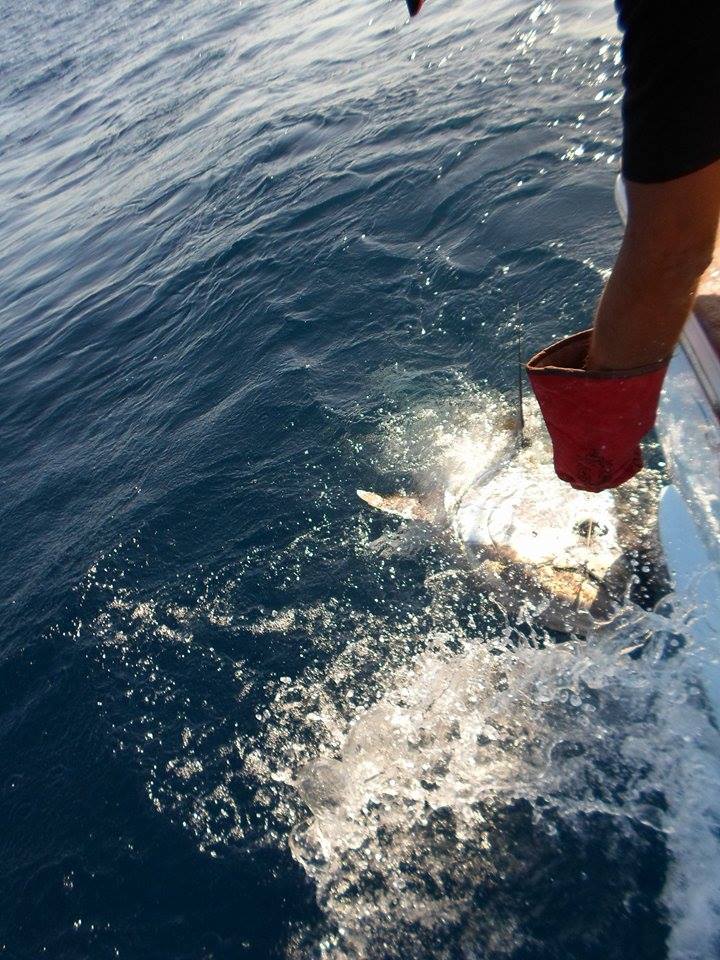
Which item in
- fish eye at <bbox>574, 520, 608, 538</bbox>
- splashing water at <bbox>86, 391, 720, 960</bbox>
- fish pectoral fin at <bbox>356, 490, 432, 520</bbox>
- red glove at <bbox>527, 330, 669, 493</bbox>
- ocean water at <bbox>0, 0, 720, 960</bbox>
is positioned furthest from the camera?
fish pectoral fin at <bbox>356, 490, 432, 520</bbox>

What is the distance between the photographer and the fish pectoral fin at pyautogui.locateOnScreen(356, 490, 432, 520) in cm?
401

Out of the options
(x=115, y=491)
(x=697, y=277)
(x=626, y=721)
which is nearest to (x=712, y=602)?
(x=626, y=721)

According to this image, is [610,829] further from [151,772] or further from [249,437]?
[249,437]

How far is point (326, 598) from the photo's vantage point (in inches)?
145

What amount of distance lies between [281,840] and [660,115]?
2.72 metres

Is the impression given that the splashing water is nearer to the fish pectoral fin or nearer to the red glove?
the fish pectoral fin

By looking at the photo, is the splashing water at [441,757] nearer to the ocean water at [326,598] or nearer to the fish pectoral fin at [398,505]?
the ocean water at [326,598]

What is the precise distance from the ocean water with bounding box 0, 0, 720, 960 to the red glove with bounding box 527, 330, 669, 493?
956 millimetres

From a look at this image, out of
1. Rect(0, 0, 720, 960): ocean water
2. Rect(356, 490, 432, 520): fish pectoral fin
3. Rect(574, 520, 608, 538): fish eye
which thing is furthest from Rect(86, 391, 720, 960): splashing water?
Rect(356, 490, 432, 520): fish pectoral fin

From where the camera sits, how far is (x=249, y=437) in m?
4.91

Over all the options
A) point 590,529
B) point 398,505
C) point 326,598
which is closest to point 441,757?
point 326,598

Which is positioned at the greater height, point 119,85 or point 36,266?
point 119,85

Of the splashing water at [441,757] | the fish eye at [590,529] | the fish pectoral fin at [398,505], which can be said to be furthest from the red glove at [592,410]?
the fish pectoral fin at [398,505]

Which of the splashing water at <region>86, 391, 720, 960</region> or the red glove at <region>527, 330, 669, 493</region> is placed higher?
the red glove at <region>527, 330, 669, 493</region>
